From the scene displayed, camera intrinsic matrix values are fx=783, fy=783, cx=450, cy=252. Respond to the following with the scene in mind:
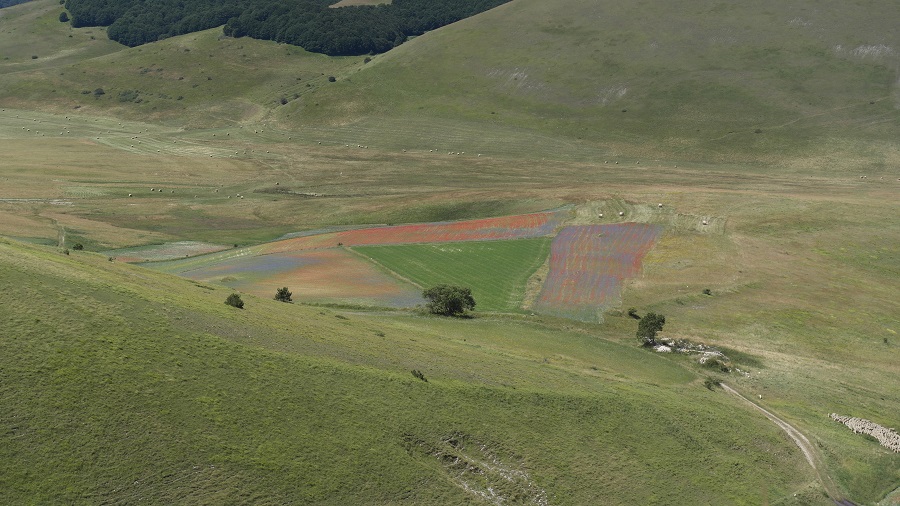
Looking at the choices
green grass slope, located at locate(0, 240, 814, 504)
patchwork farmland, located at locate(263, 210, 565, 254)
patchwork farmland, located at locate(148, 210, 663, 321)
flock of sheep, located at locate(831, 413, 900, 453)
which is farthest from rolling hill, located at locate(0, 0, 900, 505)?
patchwork farmland, located at locate(263, 210, 565, 254)

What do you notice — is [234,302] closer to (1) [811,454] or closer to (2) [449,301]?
(2) [449,301]

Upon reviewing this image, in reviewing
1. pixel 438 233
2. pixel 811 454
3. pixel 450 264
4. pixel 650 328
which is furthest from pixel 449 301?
pixel 438 233

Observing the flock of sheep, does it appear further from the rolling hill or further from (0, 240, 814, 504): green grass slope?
(0, 240, 814, 504): green grass slope

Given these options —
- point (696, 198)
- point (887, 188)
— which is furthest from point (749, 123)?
point (696, 198)

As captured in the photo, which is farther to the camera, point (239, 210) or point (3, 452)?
point (239, 210)

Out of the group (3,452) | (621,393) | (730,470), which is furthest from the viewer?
(621,393)

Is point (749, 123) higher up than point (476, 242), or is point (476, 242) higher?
point (749, 123)

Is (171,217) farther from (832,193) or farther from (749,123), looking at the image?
(749,123)
